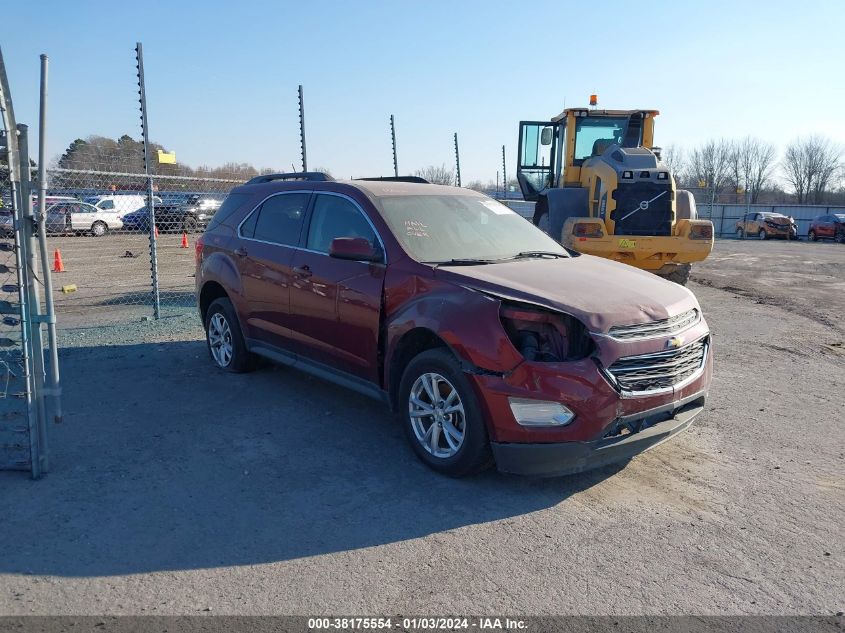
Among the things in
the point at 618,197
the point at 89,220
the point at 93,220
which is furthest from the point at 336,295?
the point at 93,220

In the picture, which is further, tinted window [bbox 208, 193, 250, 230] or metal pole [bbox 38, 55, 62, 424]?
tinted window [bbox 208, 193, 250, 230]

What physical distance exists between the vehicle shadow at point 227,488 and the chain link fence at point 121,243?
12.1 feet

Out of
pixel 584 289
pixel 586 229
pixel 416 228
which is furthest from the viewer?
pixel 586 229

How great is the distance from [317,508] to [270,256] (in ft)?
9.13

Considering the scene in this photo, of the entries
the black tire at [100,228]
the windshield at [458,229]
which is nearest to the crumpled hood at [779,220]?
the black tire at [100,228]

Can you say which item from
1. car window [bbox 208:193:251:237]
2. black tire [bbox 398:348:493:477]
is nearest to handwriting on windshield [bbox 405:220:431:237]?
black tire [bbox 398:348:493:477]

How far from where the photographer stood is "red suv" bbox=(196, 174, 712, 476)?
4.01 m

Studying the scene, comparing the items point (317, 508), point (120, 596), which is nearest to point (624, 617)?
point (317, 508)

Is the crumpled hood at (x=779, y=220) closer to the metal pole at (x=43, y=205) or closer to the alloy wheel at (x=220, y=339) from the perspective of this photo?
the alloy wheel at (x=220, y=339)

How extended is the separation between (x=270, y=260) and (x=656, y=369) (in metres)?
3.48

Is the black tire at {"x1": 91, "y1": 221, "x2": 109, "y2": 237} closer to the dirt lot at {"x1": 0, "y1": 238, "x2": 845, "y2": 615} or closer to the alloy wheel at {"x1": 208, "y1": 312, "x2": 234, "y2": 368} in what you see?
the alloy wheel at {"x1": 208, "y1": 312, "x2": 234, "y2": 368}

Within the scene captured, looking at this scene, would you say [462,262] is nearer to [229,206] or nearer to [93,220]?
[229,206]

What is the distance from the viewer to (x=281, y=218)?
20.4 feet

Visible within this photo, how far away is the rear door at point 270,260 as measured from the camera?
5.97 metres
